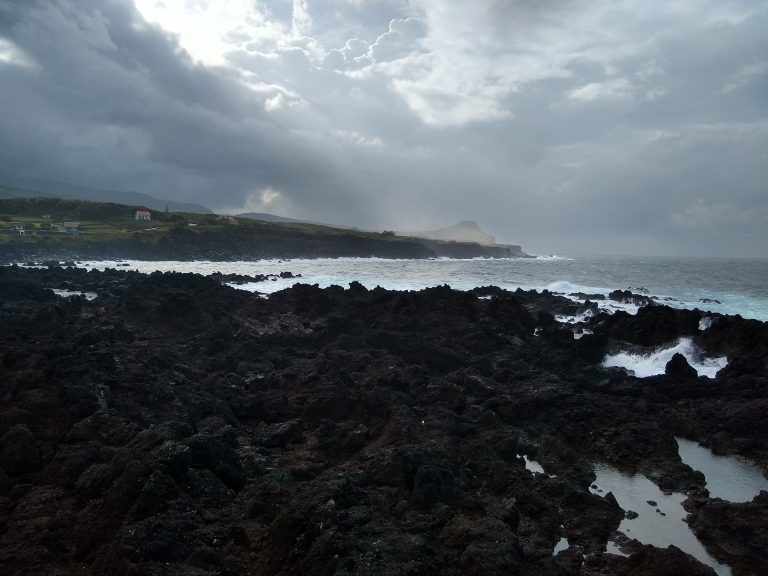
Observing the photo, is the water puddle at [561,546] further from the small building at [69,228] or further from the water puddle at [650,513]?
the small building at [69,228]

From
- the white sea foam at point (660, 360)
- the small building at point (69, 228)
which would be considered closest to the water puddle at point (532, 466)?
the white sea foam at point (660, 360)

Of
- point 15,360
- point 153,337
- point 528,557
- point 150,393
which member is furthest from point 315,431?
point 153,337

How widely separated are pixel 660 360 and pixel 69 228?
299 ft

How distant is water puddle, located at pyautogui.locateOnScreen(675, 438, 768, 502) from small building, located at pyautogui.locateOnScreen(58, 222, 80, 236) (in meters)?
89.3

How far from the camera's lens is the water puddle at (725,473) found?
1077 centimetres

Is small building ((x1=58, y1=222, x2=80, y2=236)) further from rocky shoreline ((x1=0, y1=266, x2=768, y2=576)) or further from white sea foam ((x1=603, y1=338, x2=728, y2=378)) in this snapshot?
white sea foam ((x1=603, y1=338, x2=728, y2=378))

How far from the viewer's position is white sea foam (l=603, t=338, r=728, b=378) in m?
21.0

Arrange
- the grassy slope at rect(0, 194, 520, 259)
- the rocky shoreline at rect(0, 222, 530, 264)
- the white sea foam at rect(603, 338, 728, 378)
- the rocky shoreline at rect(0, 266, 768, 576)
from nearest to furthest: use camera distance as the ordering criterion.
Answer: the rocky shoreline at rect(0, 266, 768, 576) → the white sea foam at rect(603, 338, 728, 378) → the rocky shoreline at rect(0, 222, 530, 264) → the grassy slope at rect(0, 194, 520, 259)

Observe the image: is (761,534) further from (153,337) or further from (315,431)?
(153,337)

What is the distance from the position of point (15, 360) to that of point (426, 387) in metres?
11.5

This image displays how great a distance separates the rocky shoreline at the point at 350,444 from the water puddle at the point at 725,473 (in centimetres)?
44

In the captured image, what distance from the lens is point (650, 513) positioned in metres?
9.70

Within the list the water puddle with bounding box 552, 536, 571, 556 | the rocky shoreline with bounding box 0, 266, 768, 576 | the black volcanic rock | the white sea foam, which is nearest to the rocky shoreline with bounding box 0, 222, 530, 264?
the rocky shoreline with bounding box 0, 266, 768, 576

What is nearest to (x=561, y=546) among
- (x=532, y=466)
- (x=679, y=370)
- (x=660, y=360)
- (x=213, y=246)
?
(x=532, y=466)
